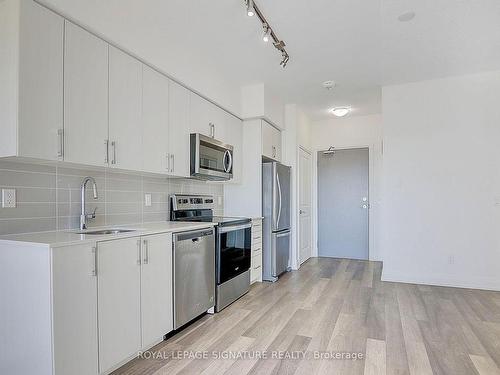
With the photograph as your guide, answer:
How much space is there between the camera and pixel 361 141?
5551mm

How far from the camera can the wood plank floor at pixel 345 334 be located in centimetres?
200

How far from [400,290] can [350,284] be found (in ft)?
1.91

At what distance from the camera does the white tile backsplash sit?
1892 millimetres

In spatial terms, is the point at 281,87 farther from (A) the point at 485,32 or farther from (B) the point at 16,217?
(B) the point at 16,217

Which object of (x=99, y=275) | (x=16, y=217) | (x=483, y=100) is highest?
(x=483, y=100)

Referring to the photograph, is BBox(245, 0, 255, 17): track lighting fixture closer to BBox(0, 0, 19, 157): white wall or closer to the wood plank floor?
BBox(0, 0, 19, 157): white wall

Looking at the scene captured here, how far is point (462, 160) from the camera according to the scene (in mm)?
3846

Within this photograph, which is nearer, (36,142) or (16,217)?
(36,142)

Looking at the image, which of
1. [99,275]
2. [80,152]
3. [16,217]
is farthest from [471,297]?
[16,217]

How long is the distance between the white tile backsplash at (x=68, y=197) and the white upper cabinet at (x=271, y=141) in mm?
1623

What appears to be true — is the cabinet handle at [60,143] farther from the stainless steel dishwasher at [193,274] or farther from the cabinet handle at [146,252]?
Result: the stainless steel dishwasher at [193,274]

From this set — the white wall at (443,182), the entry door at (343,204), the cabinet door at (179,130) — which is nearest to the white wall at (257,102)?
the cabinet door at (179,130)

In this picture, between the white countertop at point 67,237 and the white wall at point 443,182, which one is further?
the white wall at point 443,182

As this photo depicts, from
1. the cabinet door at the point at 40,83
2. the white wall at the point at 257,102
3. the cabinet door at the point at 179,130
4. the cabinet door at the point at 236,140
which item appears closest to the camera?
the cabinet door at the point at 40,83
